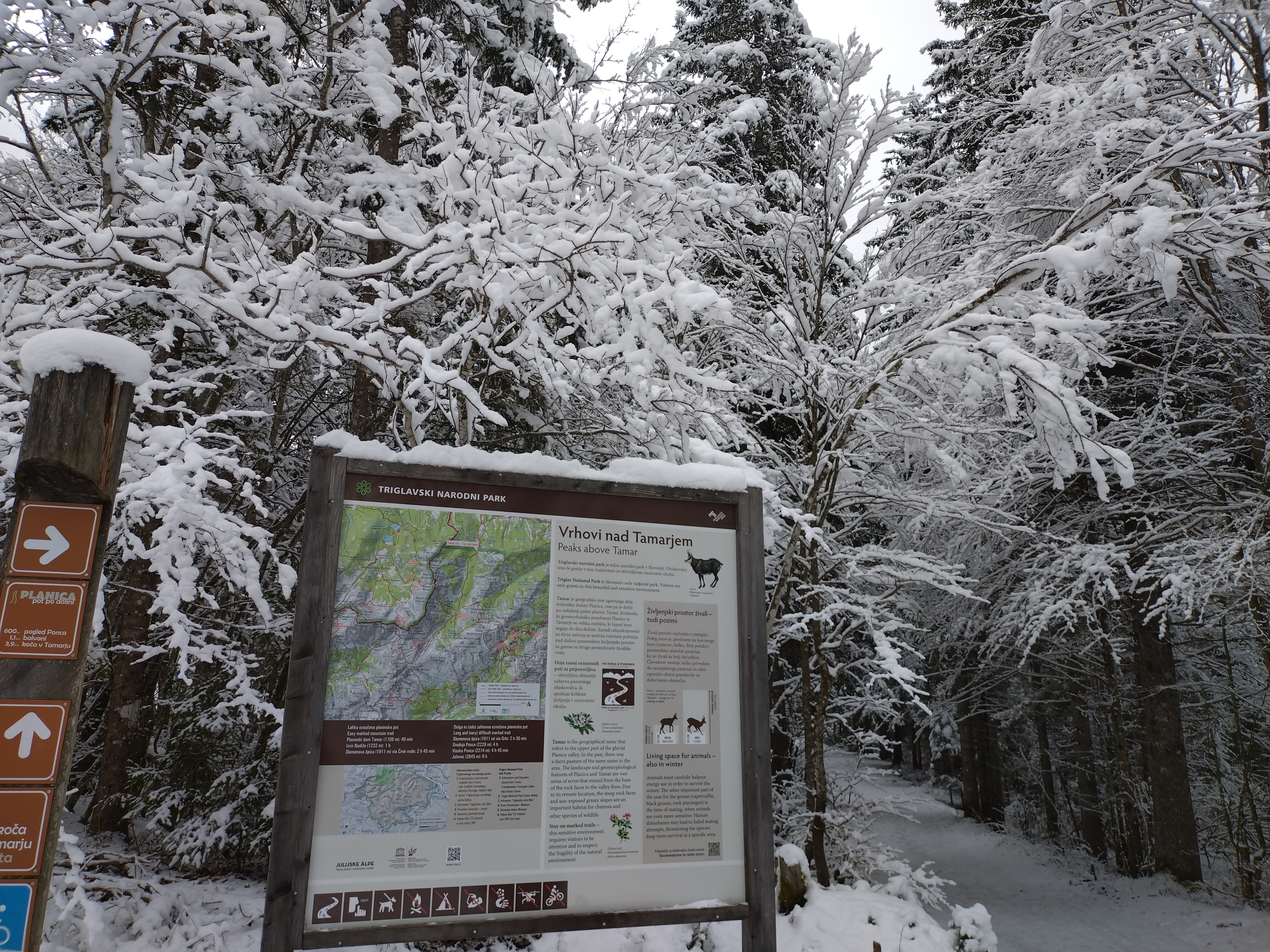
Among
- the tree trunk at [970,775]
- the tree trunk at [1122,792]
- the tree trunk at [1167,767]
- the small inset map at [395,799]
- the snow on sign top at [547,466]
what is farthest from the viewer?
the tree trunk at [970,775]

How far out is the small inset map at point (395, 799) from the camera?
243cm

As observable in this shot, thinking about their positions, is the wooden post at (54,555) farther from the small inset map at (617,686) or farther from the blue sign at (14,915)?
the small inset map at (617,686)

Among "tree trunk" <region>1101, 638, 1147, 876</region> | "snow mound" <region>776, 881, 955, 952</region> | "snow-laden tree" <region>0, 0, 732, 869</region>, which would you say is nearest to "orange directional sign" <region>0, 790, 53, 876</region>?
"snow-laden tree" <region>0, 0, 732, 869</region>

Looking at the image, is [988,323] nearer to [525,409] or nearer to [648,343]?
[648,343]

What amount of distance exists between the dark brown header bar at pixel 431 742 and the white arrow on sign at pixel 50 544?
0.92 m

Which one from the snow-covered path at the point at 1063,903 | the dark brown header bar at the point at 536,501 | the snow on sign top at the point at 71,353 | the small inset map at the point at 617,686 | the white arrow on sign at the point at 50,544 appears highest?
the snow on sign top at the point at 71,353

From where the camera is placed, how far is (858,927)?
5.68 meters

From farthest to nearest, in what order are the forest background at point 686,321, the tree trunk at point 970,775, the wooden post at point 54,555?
the tree trunk at point 970,775
the forest background at point 686,321
the wooden post at point 54,555

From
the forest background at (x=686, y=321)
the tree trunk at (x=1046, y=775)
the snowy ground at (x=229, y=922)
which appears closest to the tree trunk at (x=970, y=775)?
the tree trunk at (x=1046, y=775)

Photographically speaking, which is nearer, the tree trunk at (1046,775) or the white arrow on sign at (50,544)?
the white arrow on sign at (50,544)

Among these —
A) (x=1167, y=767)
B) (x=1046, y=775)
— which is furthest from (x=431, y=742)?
(x=1046, y=775)

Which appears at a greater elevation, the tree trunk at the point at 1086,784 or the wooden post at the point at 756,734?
the wooden post at the point at 756,734

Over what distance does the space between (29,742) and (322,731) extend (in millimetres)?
760

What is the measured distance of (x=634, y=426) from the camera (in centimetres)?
505
